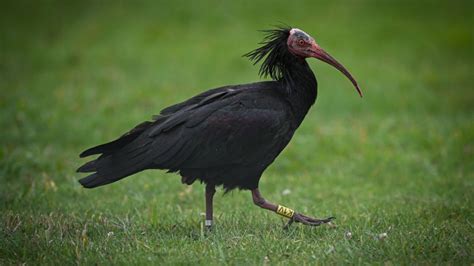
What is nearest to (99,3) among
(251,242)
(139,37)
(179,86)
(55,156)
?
(139,37)

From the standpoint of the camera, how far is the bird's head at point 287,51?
244 inches

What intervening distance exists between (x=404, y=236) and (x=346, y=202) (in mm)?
2329

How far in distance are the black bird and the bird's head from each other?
207mm

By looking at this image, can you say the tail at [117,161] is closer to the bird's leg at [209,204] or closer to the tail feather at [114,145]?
the tail feather at [114,145]

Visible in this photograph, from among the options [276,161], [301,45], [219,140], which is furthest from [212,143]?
[276,161]

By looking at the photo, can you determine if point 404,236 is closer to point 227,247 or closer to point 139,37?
point 227,247

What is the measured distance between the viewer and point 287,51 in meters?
6.24

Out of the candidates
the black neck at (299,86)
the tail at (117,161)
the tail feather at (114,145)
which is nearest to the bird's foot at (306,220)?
the black neck at (299,86)

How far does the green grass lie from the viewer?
5.16 m

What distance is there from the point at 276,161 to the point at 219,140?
12.8 ft

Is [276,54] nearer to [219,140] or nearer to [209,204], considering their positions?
[219,140]

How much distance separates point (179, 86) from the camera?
13.6 meters


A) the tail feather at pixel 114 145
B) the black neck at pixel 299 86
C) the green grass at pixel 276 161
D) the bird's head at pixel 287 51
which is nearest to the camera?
the green grass at pixel 276 161

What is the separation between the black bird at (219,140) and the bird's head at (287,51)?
0.21 m
